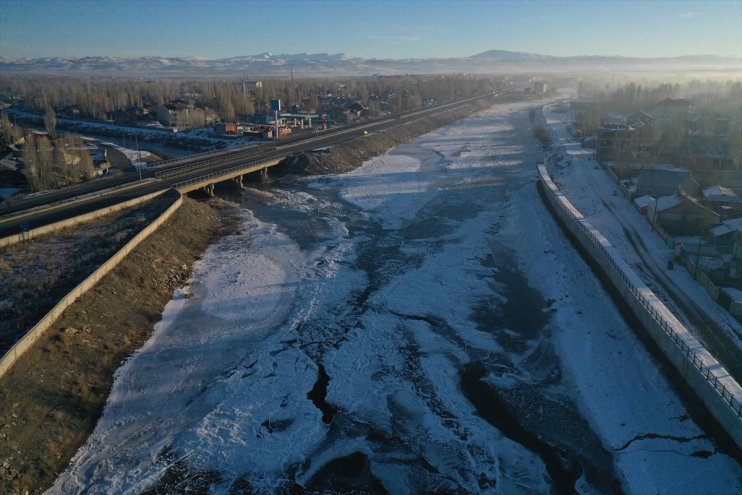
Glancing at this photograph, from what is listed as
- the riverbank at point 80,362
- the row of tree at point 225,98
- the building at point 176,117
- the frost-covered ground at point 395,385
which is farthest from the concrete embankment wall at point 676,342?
the row of tree at point 225,98

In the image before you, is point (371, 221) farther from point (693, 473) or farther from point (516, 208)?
point (693, 473)

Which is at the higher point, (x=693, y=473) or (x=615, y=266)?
(x=615, y=266)

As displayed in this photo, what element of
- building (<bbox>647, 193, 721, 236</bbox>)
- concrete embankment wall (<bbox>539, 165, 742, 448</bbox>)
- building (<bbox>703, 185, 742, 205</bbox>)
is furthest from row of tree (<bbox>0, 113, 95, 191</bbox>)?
building (<bbox>703, 185, 742, 205</bbox>)

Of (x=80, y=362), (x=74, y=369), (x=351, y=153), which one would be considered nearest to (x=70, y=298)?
(x=80, y=362)

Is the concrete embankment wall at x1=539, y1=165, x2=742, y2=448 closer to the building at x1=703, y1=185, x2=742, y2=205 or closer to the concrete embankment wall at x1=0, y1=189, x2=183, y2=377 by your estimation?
the building at x1=703, y1=185, x2=742, y2=205

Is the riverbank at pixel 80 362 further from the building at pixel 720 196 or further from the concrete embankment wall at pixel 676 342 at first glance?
the building at pixel 720 196

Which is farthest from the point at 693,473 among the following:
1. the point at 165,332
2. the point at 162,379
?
the point at 165,332

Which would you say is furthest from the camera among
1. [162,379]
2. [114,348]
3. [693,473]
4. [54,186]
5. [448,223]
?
[54,186]
